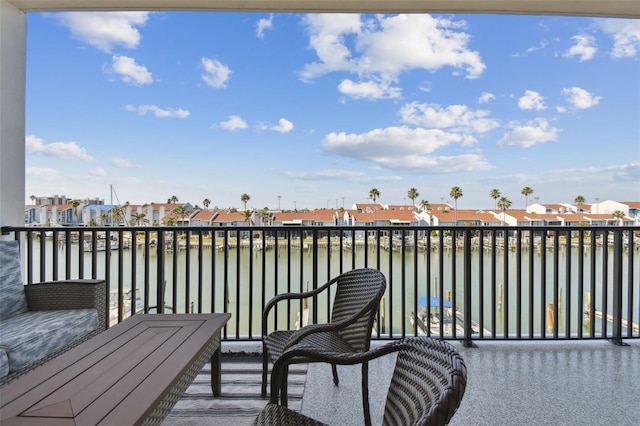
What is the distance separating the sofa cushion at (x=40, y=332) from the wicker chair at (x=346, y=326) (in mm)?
1287

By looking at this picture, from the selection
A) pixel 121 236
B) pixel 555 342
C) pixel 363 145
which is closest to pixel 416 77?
pixel 363 145

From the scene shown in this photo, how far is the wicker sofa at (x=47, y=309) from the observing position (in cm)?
197

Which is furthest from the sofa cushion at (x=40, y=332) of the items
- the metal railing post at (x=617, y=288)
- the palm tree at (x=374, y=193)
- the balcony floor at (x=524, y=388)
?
the metal railing post at (x=617, y=288)

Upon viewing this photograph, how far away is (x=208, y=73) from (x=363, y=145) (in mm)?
4407

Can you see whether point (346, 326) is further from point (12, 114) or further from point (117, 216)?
point (12, 114)

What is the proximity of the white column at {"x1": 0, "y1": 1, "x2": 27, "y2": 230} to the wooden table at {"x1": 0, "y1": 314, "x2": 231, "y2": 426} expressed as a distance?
2357 millimetres

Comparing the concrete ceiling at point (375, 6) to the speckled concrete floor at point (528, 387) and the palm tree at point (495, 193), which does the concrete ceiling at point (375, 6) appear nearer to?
the palm tree at point (495, 193)

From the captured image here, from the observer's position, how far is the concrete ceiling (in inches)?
119

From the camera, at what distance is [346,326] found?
60.9 inches

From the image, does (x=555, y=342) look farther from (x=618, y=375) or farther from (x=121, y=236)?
(x=121, y=236)

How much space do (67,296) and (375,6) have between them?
3.66 meters

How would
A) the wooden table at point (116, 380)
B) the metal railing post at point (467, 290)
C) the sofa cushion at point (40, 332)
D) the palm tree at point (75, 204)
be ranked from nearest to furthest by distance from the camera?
the wooden table at point (116, 380)
the sofa cushion at point (40, 332)
the metal railing post at point (467, 290)
the palm tree at point (75, 204)

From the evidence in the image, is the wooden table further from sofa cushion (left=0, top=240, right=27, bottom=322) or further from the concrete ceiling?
the concrete ceiling

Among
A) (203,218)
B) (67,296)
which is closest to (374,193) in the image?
(203,218)
